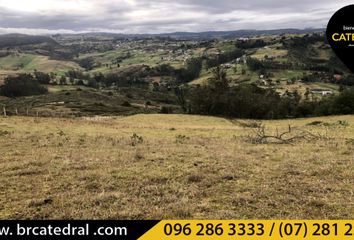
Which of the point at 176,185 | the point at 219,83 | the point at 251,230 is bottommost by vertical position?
the point at 219,83

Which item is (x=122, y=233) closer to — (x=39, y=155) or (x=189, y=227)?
(x=189, y=227)

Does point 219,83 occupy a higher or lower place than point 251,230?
lower

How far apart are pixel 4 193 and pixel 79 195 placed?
2.19m

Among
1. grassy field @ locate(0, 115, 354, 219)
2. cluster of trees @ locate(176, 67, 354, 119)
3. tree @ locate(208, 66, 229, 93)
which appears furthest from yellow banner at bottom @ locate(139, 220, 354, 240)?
tree @ locate(208, 66, 229, 93)

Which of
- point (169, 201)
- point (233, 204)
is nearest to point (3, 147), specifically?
point (169, 201)

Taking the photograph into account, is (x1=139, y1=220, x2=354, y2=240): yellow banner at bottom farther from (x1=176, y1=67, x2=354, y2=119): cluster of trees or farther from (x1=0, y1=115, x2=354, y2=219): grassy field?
(x1=176, y1=67, x2=354, y2=119): cluster of trees

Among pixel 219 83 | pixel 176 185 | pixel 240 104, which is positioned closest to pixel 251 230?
pixel 176 185

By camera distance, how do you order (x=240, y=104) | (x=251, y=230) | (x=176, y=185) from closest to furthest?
(x=251, y=230) → (x=176, y=185) → (x=240, y=104)

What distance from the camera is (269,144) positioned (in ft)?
73.3

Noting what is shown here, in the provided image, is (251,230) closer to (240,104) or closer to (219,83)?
(240,104)

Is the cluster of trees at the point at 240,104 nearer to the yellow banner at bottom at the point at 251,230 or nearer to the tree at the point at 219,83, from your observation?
the tree at the point at 219,83

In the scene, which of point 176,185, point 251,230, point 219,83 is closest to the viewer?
point 251,230

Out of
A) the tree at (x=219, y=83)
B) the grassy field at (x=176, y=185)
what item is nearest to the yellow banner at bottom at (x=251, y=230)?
the grassy field at (x=176, y=185)

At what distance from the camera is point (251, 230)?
7.34 meters
